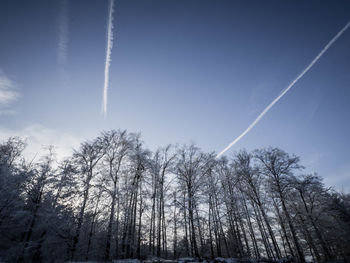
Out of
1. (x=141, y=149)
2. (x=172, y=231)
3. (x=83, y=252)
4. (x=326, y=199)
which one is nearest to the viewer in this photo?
(x=83, y=252)

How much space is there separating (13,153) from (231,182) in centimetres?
3008

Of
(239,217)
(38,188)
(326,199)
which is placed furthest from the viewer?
(326,199)

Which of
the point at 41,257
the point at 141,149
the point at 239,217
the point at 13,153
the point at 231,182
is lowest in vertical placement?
the point at 41,257

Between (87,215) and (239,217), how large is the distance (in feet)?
49.5

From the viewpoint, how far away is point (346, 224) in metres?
13.9

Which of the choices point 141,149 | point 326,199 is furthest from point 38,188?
point 326,199

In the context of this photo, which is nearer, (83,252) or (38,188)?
(38,188)

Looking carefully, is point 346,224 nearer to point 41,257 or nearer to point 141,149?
point 141,149

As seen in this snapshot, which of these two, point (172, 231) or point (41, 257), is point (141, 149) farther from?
point (172, 231)

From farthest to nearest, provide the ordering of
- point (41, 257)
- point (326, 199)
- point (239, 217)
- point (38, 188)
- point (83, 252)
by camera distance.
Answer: point (326, 199) → point (239, 217) → point (83, 252) → point (38, 188) → point (41, 257)

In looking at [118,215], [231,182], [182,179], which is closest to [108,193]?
[118,215]

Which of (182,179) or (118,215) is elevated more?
(182,179)

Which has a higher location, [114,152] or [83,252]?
[114,152]

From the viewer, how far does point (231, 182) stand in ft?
62.9
